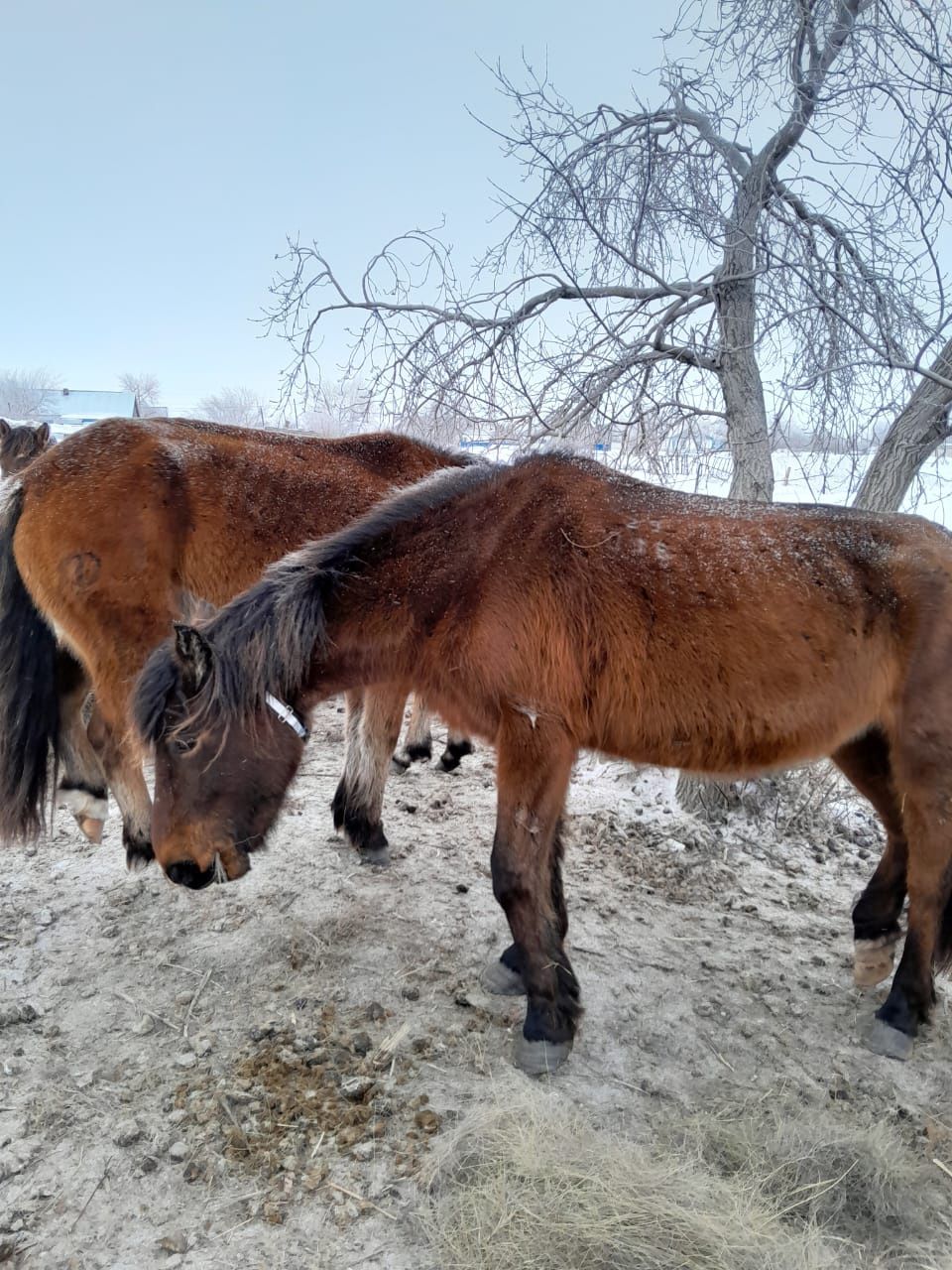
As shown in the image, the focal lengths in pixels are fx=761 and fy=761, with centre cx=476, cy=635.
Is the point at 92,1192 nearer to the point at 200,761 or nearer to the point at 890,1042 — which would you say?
the point at 200,761

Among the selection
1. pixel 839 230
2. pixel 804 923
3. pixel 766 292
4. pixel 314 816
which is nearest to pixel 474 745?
pixel 314 816

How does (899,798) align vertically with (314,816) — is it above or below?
above

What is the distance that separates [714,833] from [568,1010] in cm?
207

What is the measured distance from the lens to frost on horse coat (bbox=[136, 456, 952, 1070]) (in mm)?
2820

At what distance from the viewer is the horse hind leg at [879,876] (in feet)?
10.9

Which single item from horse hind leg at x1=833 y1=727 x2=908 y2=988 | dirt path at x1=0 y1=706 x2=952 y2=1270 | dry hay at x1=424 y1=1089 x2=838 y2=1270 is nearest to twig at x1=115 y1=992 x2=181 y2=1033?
dirt path at x1=0 y1=706 x2=952 y2=1270

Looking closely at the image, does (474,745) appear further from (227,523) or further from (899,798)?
(899,798)

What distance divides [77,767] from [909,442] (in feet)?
16.7

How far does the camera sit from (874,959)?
333cm

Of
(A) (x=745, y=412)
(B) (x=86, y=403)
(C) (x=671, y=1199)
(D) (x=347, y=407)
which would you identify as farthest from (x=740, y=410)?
(B) (x=86, y=403)

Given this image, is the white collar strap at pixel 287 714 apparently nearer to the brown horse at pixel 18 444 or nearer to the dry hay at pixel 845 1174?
the dry hay at pixel 845 1174

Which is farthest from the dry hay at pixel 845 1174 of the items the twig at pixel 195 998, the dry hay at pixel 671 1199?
the twig at pixel 195 998

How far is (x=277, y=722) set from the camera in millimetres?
2875

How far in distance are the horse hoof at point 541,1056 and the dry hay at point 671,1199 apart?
11.9 inches
